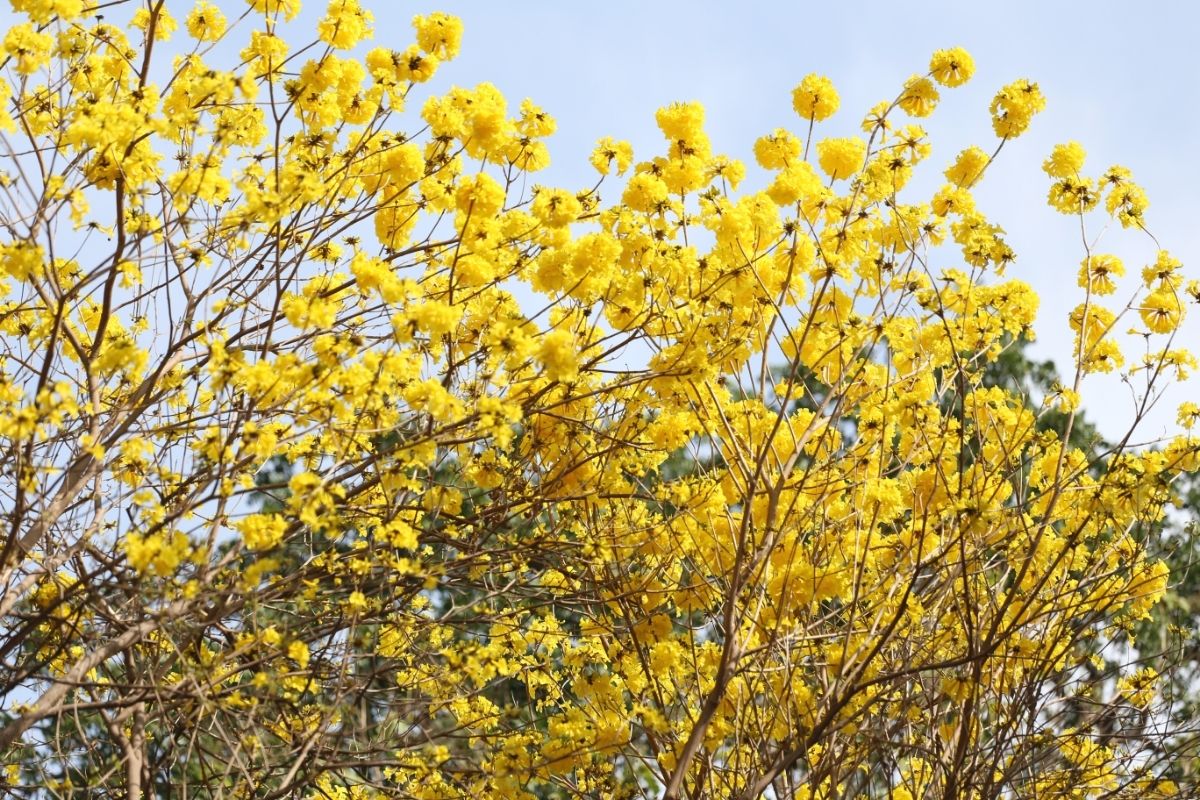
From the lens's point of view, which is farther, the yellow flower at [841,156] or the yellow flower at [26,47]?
the yellow flower at [841,156]

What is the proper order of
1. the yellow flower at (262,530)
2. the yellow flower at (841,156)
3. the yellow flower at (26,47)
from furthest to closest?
the yellow flower at (841,156) → the yellow flower at (26,47) → the yellow flower at (262,530)

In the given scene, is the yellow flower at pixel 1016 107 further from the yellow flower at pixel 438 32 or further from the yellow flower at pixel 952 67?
the yellow flower at pixel 438 32

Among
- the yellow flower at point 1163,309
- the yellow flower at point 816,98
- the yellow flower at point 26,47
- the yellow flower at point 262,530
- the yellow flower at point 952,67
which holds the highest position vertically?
the yellow flower at point 952,67

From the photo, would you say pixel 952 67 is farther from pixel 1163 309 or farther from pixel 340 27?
pixel 340 27

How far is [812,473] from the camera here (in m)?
4.68

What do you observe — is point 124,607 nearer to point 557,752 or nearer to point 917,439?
point 557,752

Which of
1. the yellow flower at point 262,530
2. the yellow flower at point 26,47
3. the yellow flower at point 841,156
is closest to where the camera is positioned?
the yellow flower at point 262,530

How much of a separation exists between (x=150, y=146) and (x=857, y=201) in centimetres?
247

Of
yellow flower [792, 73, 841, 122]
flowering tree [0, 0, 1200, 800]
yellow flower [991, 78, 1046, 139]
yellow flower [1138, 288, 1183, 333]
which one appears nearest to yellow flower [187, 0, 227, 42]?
flowering tree [0, 0, 1200, 800]

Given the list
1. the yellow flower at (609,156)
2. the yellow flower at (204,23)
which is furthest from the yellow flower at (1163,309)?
the yellow flower at (204,23)

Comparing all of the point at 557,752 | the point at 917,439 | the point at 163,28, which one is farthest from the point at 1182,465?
the point at 163,28

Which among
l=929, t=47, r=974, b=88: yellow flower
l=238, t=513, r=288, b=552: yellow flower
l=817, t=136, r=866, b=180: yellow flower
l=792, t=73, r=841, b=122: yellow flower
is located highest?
l=929, t=47, r=974, b=88: yellow flower

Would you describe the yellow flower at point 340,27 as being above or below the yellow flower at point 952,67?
below

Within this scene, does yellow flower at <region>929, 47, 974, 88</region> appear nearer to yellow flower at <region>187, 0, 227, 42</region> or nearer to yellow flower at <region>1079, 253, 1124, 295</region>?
yellow flower at <region>1079, 253, 1124, 295</region>
